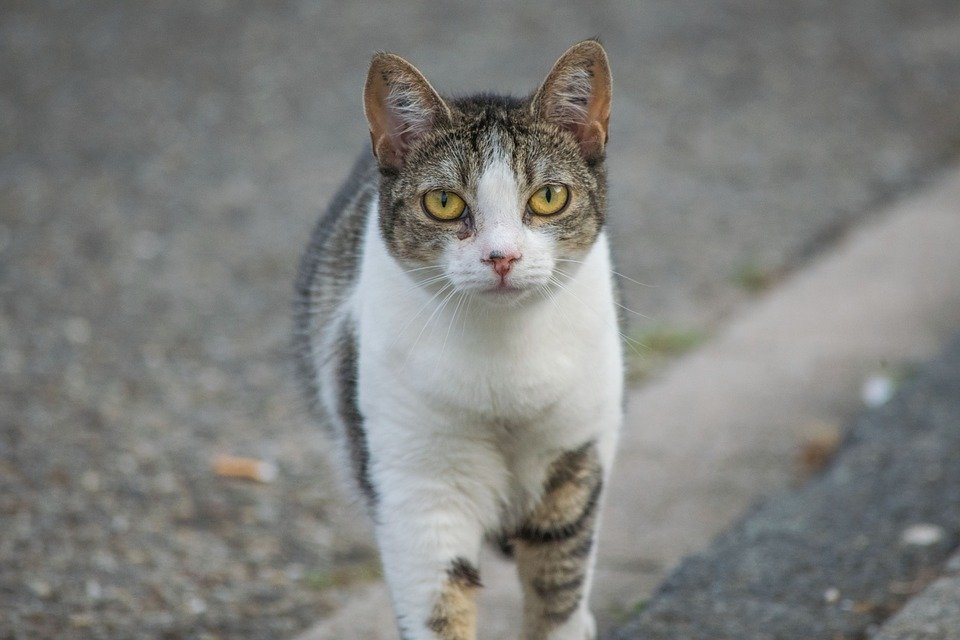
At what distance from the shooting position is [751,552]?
3.07 metres

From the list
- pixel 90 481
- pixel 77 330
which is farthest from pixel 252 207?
pixel 90 481

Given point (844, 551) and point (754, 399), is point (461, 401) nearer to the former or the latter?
point (844, 551)

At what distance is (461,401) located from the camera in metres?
2.32

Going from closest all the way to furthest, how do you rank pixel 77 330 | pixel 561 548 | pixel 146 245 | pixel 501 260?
pixel 501 260
pixel 561 548
pixel 77 330
pixel 146 245

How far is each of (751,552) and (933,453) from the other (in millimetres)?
678

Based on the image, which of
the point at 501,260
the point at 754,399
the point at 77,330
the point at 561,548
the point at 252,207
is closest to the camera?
the point at 501,260

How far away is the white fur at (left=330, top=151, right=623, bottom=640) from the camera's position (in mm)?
2332

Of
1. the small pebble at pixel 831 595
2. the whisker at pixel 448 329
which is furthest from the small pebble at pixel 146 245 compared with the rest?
the small pebble at pixel 831 595

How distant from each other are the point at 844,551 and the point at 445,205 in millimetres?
1536

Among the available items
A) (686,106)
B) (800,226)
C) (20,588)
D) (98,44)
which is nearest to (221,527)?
(20,588)

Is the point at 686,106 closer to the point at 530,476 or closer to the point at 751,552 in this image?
the point at 751,552

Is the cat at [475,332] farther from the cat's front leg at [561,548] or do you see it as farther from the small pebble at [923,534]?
the small pebble at [923,534]

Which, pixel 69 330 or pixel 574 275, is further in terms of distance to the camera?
pixel 69 330

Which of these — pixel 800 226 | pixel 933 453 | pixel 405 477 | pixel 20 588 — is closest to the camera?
pixel 405 477
